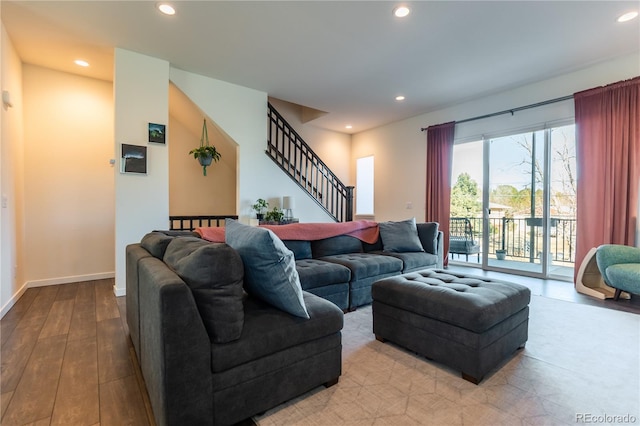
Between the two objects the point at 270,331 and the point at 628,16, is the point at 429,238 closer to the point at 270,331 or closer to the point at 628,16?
the point at 628,16

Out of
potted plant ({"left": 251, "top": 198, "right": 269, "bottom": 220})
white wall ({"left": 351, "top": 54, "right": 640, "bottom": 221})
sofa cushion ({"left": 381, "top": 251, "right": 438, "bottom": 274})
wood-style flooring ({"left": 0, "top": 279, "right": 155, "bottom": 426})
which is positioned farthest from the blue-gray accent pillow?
white wall ({"left": 351, "top": 54, "right": 640, "bottom": 221})

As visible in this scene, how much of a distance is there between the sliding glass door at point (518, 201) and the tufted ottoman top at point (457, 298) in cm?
303

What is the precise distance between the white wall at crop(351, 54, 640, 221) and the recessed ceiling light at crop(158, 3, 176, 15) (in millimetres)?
4544

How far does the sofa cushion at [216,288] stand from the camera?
121cm

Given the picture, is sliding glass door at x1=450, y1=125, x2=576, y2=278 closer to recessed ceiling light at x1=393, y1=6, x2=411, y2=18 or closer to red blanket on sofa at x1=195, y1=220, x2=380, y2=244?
red blanket on sofa at x1=195, y1=220, x2=380, y2=244

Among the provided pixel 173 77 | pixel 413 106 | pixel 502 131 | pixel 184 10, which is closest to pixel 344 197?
pixel 413 106

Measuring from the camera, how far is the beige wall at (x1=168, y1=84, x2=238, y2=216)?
490 cm

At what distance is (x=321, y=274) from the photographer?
2656mm

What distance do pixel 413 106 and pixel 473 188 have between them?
185 cm

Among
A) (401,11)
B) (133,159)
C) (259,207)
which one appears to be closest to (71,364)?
(133,159)

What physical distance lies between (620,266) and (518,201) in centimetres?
168

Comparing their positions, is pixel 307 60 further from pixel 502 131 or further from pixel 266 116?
pixel 502 131

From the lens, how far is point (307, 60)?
3727mm

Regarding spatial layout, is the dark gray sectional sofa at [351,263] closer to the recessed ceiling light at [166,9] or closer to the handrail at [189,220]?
the handrail at [189,220]
